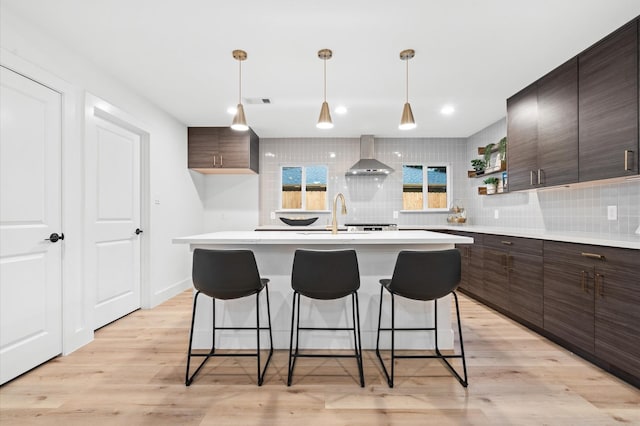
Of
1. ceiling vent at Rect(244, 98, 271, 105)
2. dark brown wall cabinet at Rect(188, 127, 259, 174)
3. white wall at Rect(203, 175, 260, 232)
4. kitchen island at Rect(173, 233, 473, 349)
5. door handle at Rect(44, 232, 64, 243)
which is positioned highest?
ceiling vent at Rect(244, 98, 271, 105)

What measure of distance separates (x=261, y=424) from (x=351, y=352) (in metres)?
0.94

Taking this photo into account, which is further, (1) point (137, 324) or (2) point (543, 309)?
(1) point (137, 324)

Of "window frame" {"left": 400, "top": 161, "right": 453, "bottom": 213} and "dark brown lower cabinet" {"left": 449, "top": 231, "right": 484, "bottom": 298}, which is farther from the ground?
"window frame" {"left": 400, "top": 161, "right": 453, "bottom": 213}

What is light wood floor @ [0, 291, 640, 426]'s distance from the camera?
1.66m

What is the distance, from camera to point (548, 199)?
11.0 ft

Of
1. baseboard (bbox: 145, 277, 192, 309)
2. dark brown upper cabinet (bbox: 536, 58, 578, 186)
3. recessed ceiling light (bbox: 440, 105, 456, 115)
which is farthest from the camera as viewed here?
recessed ceiling light (bbox: 440, 105, 456, 115)

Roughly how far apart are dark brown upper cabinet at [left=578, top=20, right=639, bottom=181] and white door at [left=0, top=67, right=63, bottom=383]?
4.12m

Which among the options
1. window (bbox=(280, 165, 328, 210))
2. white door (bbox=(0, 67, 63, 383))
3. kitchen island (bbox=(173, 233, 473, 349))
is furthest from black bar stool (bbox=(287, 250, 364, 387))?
window (bbox=(280, 165, 328, 210))

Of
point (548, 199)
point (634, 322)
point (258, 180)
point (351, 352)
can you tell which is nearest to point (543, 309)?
point (634, 322)

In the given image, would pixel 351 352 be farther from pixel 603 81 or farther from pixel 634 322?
pixel 603 81

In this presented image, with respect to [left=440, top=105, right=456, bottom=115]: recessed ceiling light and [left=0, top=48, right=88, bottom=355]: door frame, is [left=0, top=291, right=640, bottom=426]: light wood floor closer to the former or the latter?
[left=0, top=48, right=88, bottom=355]: door frame

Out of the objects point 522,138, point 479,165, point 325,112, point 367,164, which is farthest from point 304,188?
point 522,138

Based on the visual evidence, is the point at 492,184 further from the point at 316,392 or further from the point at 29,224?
the point at 29,224

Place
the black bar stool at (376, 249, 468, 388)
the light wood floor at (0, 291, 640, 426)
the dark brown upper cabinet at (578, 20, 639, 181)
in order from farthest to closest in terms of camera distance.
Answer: the dark brown upper cabinet at (578, 20, 639, 181)
the black bar stool at (376, 249, 468, 388)
the light wood floor at (0, 291, 640, 426)
